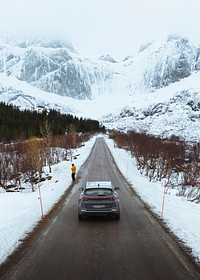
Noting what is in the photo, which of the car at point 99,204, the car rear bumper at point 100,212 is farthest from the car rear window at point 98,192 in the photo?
the car rear bumper at point 100,212

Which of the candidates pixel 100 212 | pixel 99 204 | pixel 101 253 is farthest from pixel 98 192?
pixel 101 253

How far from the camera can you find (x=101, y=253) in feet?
29.3

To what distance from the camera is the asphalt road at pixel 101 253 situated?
750 centimetres

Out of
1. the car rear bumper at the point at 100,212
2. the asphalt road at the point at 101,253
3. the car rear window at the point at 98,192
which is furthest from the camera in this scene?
the car rear window at the point at 98,192

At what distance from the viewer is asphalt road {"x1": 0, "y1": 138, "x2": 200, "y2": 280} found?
24.6 feet

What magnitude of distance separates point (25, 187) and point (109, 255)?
33621 millimetres

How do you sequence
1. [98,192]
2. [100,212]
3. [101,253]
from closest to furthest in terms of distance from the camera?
[101,253]
[100,212]
[98,192]

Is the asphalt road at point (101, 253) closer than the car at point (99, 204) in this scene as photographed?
Result: Yes

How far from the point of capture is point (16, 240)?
10.3 meters

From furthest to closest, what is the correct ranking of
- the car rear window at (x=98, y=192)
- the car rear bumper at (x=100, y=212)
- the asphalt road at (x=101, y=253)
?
the car rear window at (x=98, y=192)
the car rear bumper at (x=100, y=212)
the asphalt road at (x=101, y=253)

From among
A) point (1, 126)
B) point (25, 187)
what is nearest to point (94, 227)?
point (25, 187)

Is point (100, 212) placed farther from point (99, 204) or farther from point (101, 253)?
point (101, 253)

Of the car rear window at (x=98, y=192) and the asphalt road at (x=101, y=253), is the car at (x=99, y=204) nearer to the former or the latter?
the car rear window at (x=98, y=192)

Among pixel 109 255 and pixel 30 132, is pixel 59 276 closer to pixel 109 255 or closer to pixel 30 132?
pixel 109 255
